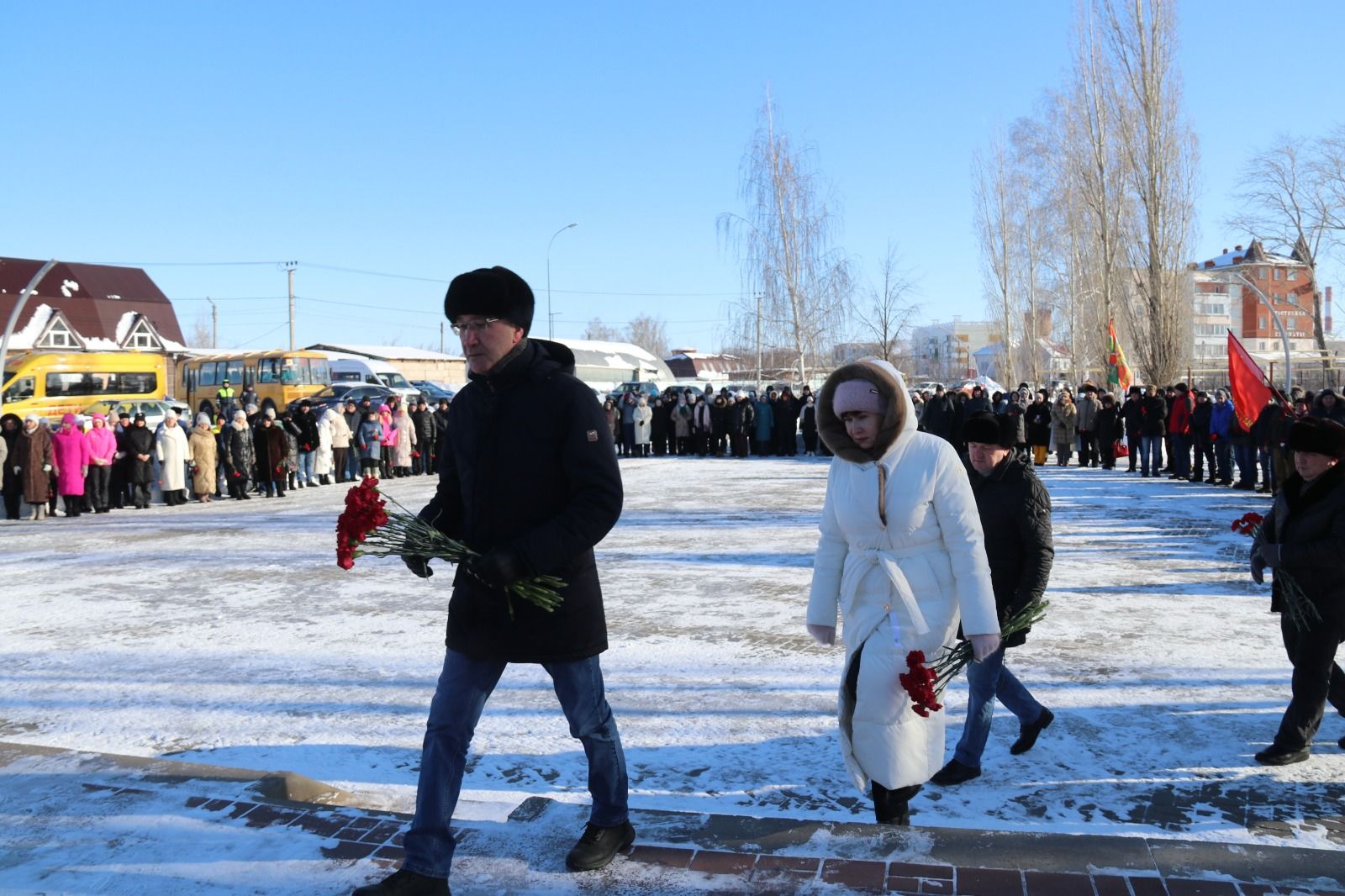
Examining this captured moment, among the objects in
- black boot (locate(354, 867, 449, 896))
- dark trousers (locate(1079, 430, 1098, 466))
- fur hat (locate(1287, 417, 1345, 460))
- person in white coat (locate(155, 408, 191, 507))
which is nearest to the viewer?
black boot (locate(354, 867, 449, 896))

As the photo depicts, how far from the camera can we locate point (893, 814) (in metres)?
3.58

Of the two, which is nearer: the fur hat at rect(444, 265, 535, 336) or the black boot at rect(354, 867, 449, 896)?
the black boot at rect(354, 867, 449, 896)

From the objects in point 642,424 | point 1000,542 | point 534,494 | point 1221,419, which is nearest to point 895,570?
point 534,494

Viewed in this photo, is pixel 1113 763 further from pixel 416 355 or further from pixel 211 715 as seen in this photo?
pixel 416 355

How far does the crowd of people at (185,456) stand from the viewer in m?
Result: 16.7

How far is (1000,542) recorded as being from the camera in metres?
4.55

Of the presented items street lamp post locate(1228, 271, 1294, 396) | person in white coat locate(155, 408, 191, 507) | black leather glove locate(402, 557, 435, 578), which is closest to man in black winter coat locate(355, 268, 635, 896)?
black leather glove locate(402, 557, 435, 578)

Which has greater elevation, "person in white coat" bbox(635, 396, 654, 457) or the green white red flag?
the green white red flag

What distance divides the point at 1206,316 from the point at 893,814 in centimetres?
11008

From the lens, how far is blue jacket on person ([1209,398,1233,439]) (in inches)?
679

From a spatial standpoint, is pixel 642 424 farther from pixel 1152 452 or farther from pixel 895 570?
pixel 895 570

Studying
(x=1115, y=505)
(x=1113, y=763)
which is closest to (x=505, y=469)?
(x=1113, y=763)

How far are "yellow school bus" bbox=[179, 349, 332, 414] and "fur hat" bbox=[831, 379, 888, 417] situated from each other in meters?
34.7

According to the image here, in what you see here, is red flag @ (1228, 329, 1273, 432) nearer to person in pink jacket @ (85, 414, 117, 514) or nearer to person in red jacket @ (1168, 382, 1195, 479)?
person in red jacket @ (1168, 382, 1195, 479)
